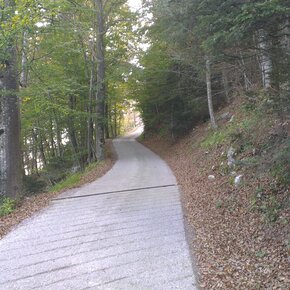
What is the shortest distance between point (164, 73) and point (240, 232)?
49.4ft

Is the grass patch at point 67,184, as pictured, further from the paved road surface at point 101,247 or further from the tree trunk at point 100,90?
the tree trunk at point 100,90

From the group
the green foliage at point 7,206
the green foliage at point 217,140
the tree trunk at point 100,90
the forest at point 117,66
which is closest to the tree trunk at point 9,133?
the forest at point 117,66

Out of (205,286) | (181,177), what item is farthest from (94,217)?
(181,177)

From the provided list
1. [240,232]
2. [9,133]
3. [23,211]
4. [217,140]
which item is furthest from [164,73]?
[240,232]

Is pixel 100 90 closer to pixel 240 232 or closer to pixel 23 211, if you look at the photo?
pixel 23 211

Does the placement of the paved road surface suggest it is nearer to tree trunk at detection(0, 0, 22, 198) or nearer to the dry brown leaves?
the dry brown leaves

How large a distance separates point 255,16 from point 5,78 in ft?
21.4

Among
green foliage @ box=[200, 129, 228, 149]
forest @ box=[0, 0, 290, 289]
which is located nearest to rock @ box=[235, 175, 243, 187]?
forest @ box=[0, 0, 290, 289]

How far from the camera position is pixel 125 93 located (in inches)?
1084

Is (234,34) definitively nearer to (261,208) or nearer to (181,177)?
(261,208)

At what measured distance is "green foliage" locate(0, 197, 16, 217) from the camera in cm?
735

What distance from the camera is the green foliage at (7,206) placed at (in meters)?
7.35

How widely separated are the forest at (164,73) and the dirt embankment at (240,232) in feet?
0.31

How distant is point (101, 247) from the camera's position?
5.23 metres
